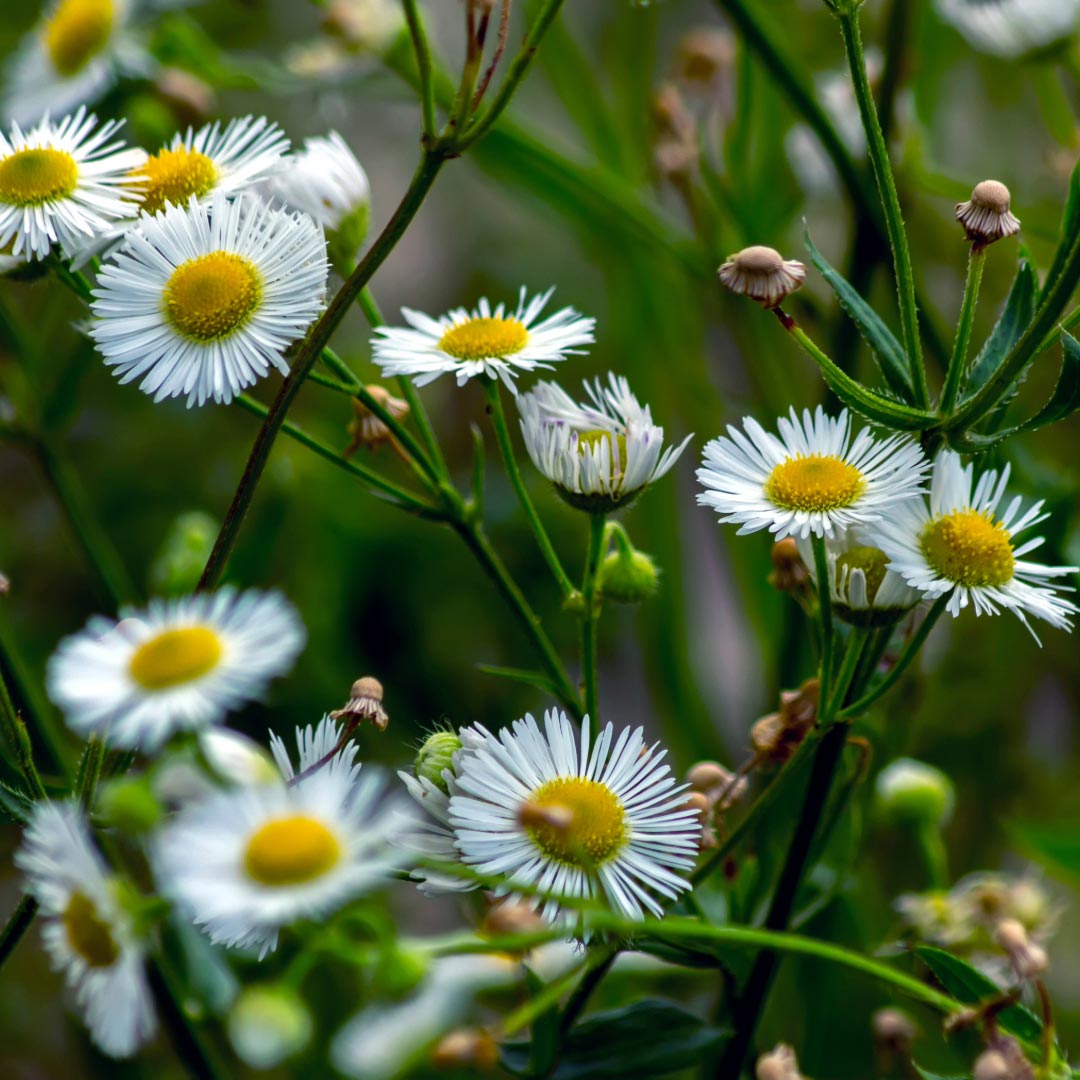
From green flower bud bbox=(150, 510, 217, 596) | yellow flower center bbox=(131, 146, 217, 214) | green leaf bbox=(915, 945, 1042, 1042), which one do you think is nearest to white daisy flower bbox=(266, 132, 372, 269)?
yellow flower center bbox=(131, 146, 217, 214)

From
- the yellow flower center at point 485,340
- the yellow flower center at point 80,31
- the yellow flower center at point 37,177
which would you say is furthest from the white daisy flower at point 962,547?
the yellow flower center at point 80,31

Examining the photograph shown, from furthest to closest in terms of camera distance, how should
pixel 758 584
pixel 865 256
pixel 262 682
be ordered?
pixel 758 584, pixel 865 256, pixel 262 682

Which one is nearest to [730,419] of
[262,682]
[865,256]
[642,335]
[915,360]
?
[642,335]

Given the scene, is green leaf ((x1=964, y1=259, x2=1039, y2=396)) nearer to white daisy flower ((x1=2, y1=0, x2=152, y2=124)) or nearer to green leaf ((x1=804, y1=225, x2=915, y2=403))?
green leaf ((x1=804, y1=225, x2=915, y2=403))

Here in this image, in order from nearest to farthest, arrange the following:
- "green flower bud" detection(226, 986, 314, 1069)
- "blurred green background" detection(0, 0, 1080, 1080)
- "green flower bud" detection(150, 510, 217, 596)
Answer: "green flower bud" detection(226, 986, 314, 1069), "green flower bud" detection(150, 510, 217, 596), "blurred green background" detection(0, 0, 1080, 1080)

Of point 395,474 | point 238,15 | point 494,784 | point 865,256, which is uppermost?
point 238,15

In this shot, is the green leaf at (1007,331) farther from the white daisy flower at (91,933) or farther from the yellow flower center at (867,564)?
the white daisy flower at (91,933)

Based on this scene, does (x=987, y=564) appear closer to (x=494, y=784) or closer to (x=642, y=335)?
A: (x=494, y=784)
